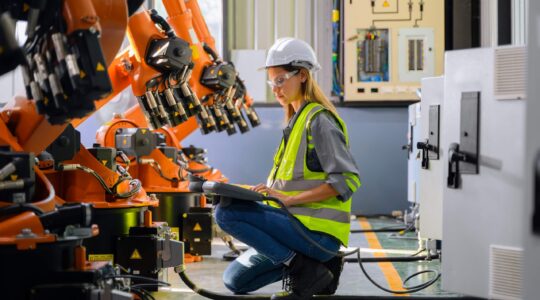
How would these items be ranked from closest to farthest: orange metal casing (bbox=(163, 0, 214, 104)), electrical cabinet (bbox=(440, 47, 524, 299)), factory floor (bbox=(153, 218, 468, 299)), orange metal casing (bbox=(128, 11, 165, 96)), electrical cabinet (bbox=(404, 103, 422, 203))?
electrical cabinet (bbox=(440, 47, 524, 299))
factory floor (bbox=(153, 218, 468, 299))
orange metal casing (bbox=(128, 11, 165, 96))
orange metal casing (bbox=(163, 0, 214, 104))
electrical cabinet (bbox=(404, 103, 422, 203))

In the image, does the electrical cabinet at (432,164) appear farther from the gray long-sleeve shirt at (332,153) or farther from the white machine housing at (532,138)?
the white machine housing at (532,138)

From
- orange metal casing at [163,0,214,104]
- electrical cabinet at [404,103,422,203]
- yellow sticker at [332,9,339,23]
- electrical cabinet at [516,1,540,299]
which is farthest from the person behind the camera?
yellow sticker at [332,9,339,23]

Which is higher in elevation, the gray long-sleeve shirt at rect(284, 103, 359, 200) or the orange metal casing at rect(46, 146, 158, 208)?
the gray long-sleeve shirt at rect(284, 103, 359, 200)

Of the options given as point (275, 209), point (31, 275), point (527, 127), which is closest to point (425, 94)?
point (275, 209)

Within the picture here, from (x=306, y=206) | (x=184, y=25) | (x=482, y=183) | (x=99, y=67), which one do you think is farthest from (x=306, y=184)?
(x=184, y=25)

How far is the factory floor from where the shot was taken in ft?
15.7

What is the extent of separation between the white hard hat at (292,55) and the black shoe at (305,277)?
1105 mm

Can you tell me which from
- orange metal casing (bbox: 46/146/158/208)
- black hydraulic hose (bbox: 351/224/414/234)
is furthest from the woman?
black hydraulic hose (bbox: 351/224/414/234)

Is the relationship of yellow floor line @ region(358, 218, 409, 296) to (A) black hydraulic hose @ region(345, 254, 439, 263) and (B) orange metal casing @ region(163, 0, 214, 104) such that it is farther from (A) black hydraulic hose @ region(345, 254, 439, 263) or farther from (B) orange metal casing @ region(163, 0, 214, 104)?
(B) orange metal casing @ region(163, 0, 214, 104)

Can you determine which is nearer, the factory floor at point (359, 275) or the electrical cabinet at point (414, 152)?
the factory floor at point (359, 275)

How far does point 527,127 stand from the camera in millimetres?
1446

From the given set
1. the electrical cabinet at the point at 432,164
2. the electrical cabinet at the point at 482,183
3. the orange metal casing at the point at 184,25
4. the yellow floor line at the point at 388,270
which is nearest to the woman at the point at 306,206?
the electrical cabinet at the point at 482,183

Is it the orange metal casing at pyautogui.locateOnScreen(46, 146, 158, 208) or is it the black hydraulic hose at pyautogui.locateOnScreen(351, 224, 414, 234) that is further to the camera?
the black hydraulic hose at pyautogui.locateOnScreen(351, 224, 414, 234)

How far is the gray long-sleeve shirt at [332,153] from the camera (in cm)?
384
